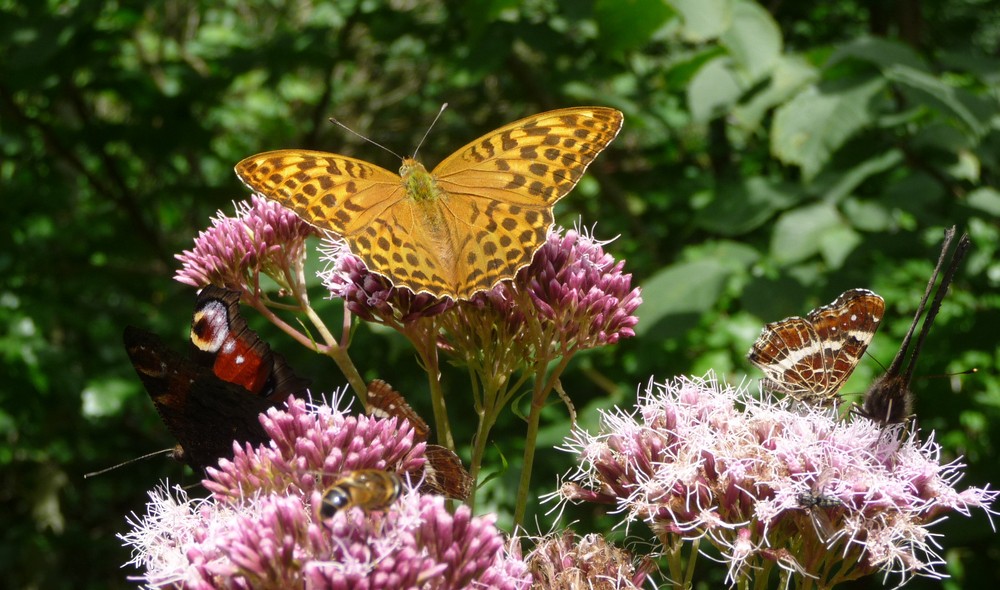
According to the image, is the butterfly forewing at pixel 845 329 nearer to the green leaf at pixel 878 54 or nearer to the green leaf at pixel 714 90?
the green leaf at pixel 878 54

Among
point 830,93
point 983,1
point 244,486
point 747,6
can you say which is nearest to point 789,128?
point 830,93

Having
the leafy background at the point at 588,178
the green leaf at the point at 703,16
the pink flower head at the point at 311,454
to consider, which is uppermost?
the green leaf at the point at 703,16

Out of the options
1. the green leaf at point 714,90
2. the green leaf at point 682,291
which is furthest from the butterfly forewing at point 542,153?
the green leaf at point 714,90

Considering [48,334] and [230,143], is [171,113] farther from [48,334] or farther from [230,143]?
[230,143]

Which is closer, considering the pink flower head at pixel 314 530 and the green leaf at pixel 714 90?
the pink flower head at pixel 314 530

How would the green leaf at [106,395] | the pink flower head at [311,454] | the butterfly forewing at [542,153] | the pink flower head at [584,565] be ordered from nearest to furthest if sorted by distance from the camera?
the pink flower head at [311,454] < the pink flower head at [584,565] < the butterfly forewing at [542,153] < the green leaf at [106,395]

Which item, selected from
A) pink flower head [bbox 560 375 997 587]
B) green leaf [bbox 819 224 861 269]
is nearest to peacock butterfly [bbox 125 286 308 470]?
pink flower head [bbox 560 375 997 587]

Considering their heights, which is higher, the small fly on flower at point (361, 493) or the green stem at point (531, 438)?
the small fly on flower at point (361, 493)
